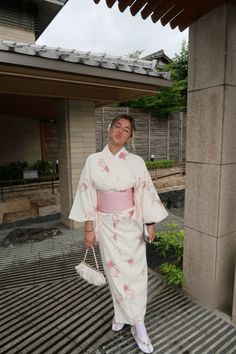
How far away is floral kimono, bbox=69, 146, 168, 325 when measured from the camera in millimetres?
2215

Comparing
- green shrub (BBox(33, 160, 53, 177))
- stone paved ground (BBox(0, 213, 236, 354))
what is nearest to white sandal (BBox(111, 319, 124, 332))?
stone paved ground (BBox(0, 213, 236, 354))

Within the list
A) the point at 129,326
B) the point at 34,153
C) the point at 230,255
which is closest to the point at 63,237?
the point at 129,326

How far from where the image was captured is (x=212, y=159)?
2.54 metres

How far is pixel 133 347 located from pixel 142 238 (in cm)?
98

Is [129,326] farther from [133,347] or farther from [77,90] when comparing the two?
[77,90]

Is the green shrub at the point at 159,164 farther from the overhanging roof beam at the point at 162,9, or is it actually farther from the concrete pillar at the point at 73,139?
the overhanging roof beam at the point at 162,9

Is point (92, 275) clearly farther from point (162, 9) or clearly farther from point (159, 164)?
point (159, 164)

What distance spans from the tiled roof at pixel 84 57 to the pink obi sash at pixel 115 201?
6.61 ft

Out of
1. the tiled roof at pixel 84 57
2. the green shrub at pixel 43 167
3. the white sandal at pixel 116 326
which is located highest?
the tiled roof at pixel 84 57

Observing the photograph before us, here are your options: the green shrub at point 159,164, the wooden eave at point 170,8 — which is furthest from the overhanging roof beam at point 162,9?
the green shrub at point 159,164

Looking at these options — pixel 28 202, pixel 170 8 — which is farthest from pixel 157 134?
pixel 170 8

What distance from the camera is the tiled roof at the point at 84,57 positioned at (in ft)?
9.70

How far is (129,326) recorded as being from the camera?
250cm

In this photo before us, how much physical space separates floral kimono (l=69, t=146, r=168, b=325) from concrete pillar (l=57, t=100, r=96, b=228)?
3.07m
